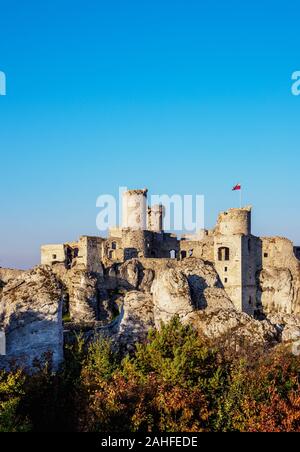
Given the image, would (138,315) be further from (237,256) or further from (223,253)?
(223,253)

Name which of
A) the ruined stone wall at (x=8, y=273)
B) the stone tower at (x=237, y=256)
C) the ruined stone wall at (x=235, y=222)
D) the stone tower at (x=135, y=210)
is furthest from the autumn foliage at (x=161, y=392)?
the stone tower at (x=135, y=210)

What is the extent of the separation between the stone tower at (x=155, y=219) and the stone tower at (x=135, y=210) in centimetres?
154

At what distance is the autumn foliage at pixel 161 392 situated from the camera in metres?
26.6

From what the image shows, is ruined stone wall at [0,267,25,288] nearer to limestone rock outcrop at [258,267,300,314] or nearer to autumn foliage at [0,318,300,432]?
limestone rock outcrop at [258,267,300,314]

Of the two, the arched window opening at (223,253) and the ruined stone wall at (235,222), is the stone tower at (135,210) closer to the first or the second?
the ruined stone wall at (235,222)

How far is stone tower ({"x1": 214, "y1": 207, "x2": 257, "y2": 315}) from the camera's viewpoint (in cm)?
7388

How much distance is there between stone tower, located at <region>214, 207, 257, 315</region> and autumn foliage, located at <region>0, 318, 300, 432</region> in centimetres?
4099

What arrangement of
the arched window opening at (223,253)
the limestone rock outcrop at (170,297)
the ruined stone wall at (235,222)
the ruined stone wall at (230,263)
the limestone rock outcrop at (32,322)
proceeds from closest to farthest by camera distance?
the limestone rock outcrop at (32,322) → the limestone rock outcrop at (170,297) → the ruined stone wall at (230,263) → the arched window opening at (223,253) → the ruined stone wall at (235,222)

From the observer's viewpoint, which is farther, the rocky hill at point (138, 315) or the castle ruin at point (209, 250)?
the castle ruin at point (209, 250)

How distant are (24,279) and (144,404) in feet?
34.9

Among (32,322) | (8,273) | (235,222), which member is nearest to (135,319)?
(32,322)

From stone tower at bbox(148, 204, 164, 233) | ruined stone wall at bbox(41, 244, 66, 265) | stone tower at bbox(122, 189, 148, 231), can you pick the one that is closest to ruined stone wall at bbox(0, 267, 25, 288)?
ruined stone wall at bbox(41, 244, 66, 265)

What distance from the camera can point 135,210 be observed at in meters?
84.2

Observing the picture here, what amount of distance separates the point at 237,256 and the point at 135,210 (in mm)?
14766
